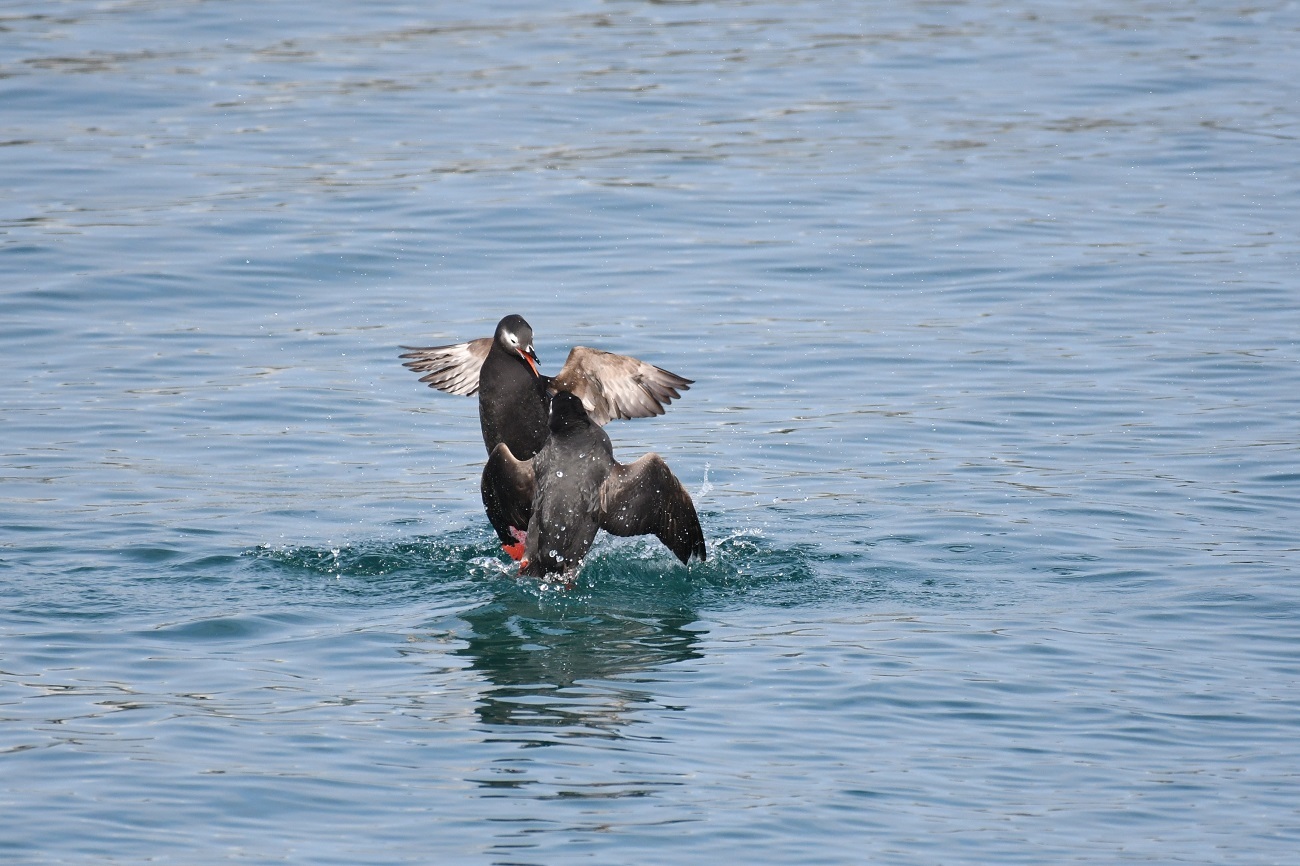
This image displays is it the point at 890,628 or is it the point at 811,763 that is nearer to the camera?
the point at 811,763

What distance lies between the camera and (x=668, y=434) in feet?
44.0

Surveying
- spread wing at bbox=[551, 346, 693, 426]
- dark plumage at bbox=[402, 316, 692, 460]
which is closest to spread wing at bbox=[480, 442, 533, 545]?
dark plumage at bbox=[402, 316, 692, 460]

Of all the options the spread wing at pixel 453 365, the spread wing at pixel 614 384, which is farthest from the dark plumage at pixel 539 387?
the spread wing at pixel 453 365

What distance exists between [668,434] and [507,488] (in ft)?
10.9

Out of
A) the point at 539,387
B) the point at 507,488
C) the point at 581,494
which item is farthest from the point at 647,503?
the point at 539,387

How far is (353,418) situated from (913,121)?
10259 millimetres

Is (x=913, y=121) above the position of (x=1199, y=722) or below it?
above

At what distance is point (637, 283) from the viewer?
16.5 metres

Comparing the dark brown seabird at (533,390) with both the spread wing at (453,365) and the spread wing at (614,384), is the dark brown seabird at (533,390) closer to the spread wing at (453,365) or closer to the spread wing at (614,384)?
the spread wing at (614,384)

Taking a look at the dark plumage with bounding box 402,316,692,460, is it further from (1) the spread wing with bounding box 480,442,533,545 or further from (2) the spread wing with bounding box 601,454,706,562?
(2) the spread wing with bounding box 601,454,706,562

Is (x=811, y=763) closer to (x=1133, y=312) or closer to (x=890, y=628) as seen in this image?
(x=890, y=628)

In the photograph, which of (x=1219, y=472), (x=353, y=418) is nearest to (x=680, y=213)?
(x=353, y=418)

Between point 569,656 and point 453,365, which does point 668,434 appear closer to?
point 453,365

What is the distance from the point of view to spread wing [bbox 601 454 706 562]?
10016 mm
